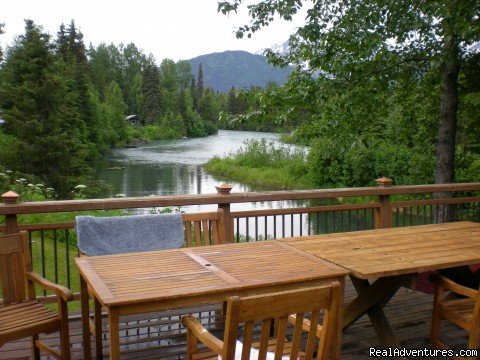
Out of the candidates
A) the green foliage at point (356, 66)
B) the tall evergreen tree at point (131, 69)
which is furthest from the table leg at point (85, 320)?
the tall evergreen tree at point (131, 69)

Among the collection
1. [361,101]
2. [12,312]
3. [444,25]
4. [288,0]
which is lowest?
[12,312]

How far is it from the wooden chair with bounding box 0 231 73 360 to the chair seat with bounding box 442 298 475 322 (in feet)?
7.15

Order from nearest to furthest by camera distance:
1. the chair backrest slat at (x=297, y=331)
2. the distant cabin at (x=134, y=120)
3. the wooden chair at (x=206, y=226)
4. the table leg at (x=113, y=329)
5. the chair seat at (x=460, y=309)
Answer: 1. the chair backrest slat at (x=297, y=331)
2. the table leg at (x=113, y=329)
3. the chair seat at (x=460, y=309)
4. the wooden chair at (x=206, y=226)
5. the distant cabin at (x=134, y=120)

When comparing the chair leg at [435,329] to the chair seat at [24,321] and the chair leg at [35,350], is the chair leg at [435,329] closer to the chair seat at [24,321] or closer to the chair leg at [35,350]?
the chair seat at [24,321]

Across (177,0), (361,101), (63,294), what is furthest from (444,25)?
(177,0)

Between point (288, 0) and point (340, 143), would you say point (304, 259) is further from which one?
point (288, 0)

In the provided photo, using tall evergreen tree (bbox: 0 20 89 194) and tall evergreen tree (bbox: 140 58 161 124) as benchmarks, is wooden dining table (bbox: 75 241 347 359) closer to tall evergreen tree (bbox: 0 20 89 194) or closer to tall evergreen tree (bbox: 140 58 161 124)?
tall evergreen tree (bbox: 0 20 89 194)

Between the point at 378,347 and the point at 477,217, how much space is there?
488cm

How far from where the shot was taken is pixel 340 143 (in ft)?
23.7

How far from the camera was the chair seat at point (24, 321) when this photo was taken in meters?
2.52

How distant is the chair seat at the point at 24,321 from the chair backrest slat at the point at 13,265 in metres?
0.09

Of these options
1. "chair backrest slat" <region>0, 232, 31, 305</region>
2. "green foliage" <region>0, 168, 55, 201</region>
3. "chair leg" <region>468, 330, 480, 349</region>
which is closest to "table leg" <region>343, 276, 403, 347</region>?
"chair leg" <region>468, 330, 480, 349</region>

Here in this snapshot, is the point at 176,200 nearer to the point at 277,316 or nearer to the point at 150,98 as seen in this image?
the point at 277,316

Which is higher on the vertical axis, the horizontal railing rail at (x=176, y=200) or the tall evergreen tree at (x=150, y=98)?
the tall evergreen tree at (x=150, y=98)
